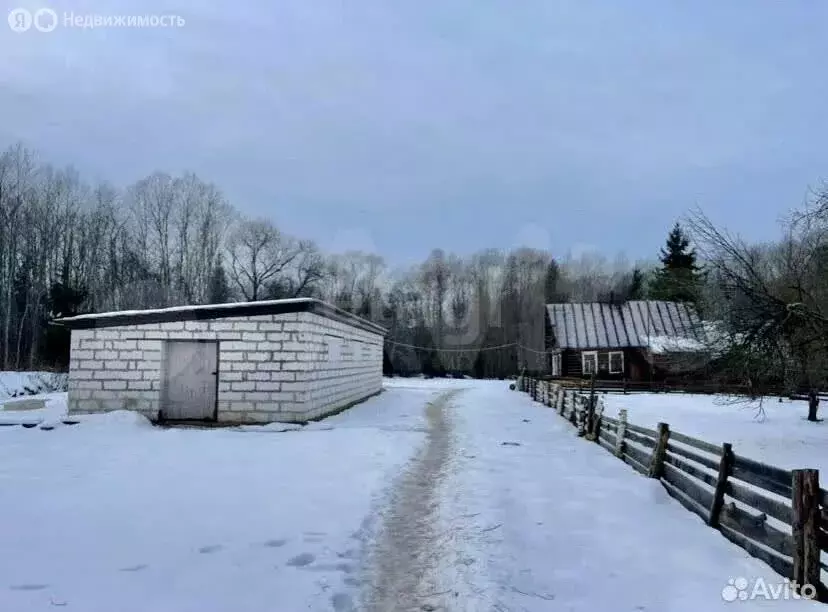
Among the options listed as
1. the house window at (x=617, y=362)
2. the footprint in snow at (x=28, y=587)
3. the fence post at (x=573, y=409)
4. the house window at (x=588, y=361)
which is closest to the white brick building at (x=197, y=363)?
the fence post at (x=573, y=409)

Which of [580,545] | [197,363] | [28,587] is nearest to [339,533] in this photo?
[580,545]

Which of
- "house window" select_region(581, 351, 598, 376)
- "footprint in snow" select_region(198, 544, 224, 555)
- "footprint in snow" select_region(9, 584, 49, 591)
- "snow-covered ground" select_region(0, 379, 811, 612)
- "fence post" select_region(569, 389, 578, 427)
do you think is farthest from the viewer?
"house window" select_region(581, 351, 598, 376)

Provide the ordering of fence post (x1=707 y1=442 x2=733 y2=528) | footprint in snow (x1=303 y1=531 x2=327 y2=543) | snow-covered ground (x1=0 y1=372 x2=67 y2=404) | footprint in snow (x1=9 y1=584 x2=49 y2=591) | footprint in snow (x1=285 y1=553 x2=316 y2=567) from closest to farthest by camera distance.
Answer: footprint in snow (x1=9 y1=584 x2=49 y2=591) < footprint in snow (x1=285 y1=553 x2=316 y2=567) < footprint in snow (x1=303 y1=531 x2=327 y2=543) < fence post (x1=707 y1=442 x2=733 y2=528) < snow-covered ground (x1=0 y1=372 x2=67 y2=404)

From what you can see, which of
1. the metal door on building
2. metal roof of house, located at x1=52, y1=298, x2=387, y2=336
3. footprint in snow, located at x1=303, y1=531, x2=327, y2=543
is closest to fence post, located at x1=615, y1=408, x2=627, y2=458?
footprint in snow, located at x1=303, y1=531, x2=327, y2=543

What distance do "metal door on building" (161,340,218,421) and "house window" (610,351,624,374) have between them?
30435 mm

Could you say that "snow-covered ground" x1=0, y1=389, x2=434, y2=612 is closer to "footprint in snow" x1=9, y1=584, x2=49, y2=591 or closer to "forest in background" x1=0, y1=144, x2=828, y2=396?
"footprint in snow" x1=9, y1=584, x2=49, y2=591

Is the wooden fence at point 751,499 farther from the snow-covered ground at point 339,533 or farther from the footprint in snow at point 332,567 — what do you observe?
the footprint in snow at point 332,567

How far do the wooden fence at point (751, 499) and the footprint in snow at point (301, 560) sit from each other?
3.95 meters

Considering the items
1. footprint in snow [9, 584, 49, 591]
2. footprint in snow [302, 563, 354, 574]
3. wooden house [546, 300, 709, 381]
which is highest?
wooden house [546, 300, 709, 381]

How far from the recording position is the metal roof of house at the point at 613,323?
126ft

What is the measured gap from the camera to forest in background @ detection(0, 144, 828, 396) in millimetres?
13539

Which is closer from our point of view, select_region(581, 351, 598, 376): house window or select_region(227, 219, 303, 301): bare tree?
select_region(581, 351, 598, 376): house window

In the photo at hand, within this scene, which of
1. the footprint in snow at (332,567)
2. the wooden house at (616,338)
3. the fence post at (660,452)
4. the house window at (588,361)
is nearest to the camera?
the footprint in snow at (332,567)

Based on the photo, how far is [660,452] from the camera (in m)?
8.63
